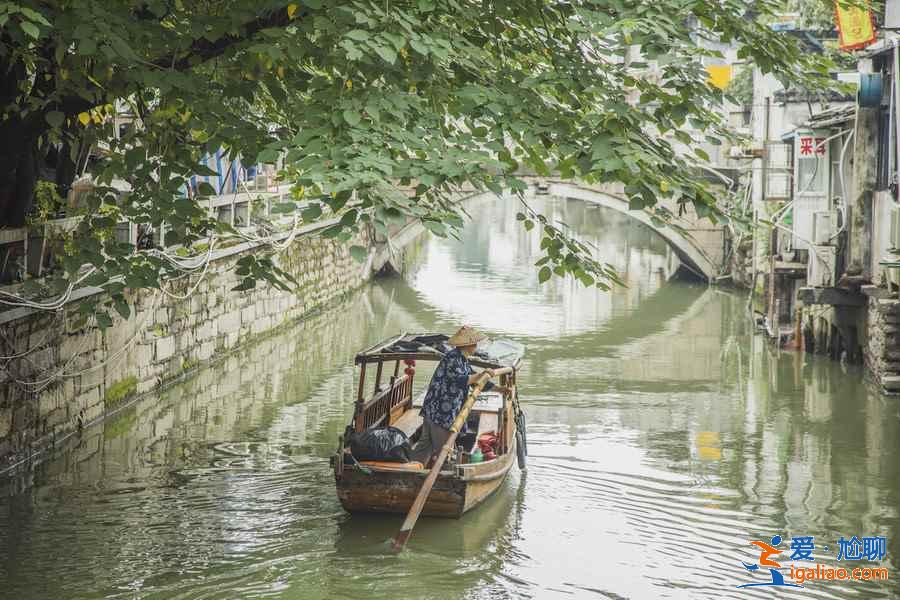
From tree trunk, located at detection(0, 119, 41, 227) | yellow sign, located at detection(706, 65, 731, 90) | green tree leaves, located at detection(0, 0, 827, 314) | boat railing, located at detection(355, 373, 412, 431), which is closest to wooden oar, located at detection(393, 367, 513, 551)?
boat railing, located at detection(355, 373, 412, 431)

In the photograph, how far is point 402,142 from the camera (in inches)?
258

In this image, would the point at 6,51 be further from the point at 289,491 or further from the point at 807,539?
the point at 807,539

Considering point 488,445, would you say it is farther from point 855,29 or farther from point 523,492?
point 855,29

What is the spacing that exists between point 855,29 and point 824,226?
3.41 m

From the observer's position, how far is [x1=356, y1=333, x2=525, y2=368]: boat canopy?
1041cm

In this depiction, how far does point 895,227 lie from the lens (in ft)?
45.0

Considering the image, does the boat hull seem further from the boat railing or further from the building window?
the building window

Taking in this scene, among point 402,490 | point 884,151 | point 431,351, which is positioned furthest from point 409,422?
point 884,151

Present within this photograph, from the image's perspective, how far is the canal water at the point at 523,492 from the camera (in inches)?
319

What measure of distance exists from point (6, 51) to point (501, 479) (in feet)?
17.1

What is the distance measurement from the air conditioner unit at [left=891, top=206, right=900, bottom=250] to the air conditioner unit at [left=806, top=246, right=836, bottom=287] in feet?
9.79

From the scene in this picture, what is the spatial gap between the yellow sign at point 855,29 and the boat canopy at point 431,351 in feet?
21.0

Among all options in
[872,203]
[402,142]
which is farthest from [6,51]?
[872,203]

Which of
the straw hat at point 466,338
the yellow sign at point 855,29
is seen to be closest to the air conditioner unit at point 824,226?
the yellow sign at point 855,29
